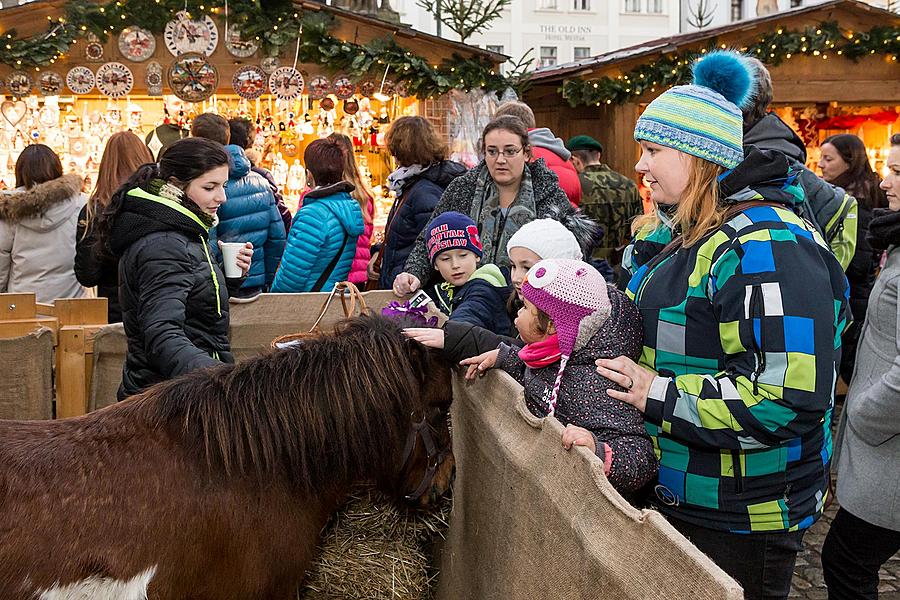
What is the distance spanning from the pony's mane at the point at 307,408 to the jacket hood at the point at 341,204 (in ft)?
8.13

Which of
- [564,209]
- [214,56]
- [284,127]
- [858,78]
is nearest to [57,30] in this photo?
[214,56]

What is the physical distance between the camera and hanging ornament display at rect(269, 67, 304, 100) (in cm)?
835

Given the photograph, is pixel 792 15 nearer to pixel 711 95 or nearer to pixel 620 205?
pixel 620 205

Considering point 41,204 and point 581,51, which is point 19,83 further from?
point 581,51

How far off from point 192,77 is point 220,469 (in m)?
6.68

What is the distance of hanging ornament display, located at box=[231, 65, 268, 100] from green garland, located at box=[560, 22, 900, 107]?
3.66 m

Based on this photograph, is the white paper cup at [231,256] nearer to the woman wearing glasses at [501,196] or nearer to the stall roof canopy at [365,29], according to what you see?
the woman wearing glasses at [501,196]

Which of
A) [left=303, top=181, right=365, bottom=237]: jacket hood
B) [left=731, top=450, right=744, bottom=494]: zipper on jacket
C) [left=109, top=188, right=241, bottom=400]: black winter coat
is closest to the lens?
[left=731, top=450, right=744, bottom=494]: zipper on jacket

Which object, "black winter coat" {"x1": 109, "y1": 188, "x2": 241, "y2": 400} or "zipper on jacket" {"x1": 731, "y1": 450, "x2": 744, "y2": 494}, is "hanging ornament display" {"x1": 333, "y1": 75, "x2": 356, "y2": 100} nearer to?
"black winter coat" {"x1": 109, "y1": 188, "x2": 241, "y2": 400}

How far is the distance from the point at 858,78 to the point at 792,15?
3.97ft

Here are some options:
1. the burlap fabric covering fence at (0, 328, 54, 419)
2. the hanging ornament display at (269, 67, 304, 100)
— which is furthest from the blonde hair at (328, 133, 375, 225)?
the hanging ornament display at (269, 67, 304, 100)

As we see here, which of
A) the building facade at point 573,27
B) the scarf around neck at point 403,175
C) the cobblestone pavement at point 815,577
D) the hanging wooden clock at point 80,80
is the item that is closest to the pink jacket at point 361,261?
the scarf around neck at point 403,175

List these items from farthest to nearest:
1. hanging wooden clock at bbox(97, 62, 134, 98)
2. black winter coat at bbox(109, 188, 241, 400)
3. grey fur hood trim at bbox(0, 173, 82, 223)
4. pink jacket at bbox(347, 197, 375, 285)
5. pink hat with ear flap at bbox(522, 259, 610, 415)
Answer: hanging wooden clock at bbox(97, 62, 134, 98) < pink jacket at bbox(347, 197, 375, 285) < grey fur hood trim at bbox(0, 173, 82, 223) < black winter coat at bbox(109, 188, 241, 400) < pink hat with ear flap at bbox(522, 259, 610, 415)

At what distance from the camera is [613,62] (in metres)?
10.2
